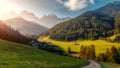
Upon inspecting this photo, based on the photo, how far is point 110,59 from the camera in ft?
563

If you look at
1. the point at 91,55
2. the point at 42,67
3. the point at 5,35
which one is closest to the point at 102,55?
the point at 91,55

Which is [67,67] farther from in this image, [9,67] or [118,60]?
[118,60]

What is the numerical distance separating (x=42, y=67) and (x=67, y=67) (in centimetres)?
1079

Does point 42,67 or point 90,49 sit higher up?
point 90,49

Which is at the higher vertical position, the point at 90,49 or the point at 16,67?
the point at 90,49

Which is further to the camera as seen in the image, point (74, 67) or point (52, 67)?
point (74, 67)

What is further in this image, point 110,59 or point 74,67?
point 110,59

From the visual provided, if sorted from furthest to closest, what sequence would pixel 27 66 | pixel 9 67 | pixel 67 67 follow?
pixel 67 67 < pixel 27 66 < pixel 9 67

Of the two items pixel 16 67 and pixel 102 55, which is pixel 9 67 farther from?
pixel 102 55

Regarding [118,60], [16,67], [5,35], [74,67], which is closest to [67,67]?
[74,67]

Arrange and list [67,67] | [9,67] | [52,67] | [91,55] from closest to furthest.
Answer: [9,67] < [52,67] < [67,67] < [91,55]

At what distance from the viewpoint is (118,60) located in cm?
16688

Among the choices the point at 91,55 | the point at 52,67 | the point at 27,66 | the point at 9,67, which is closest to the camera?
the point at 9,67

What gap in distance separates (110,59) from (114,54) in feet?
14.3
